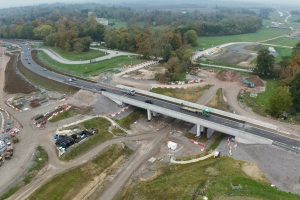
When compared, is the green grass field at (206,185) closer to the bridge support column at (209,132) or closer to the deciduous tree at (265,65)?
the bridge support column at (209,132)

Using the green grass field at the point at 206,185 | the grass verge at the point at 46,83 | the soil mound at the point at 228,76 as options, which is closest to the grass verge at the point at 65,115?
the grass verge at the point at 46,83

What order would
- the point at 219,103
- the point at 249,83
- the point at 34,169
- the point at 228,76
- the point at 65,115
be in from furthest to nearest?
the point at 228,76 → the point at 249,83 → the point at 219,103 → the point at 65,115 → the point at 34,169

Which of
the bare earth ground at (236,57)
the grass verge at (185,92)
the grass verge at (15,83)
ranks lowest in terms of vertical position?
the bare earth ground at (236,57)

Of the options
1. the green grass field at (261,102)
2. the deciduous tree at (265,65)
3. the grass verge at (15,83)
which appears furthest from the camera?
the deciduous tree at (265,65)

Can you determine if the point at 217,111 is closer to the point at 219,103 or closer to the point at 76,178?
the point at 219,103

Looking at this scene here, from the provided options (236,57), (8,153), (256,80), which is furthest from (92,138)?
(236,57)

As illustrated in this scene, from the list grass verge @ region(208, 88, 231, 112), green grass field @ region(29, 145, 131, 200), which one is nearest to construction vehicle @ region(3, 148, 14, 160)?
green grass field @ region(29, 145, 131, 200)

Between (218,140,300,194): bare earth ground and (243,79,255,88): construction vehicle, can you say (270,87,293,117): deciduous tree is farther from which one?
(243,79,255,88): construction vehicle
